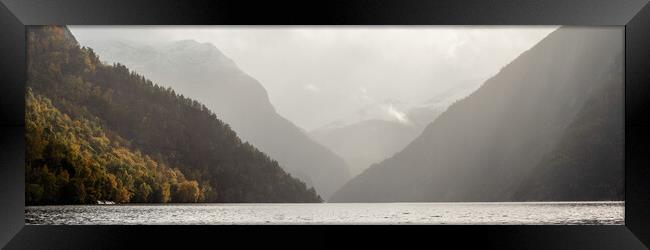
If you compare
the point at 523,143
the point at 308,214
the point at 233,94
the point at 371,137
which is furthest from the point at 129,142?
the point at 523,143

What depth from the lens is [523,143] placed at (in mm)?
24391

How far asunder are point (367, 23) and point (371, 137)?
1033 cm

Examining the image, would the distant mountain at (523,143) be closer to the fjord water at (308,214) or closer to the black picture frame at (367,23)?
the fjord water at (308,214)

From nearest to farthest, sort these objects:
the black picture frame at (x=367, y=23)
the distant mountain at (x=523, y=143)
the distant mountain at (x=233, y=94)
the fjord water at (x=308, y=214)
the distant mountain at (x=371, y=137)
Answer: the black picture frame at (x=367, y=23) → the fjord water at (x=308, y=214) → the distant mountain at (x=233, y=94) → the distant mountain at (x=371, y=137) → the distant mountain at (x=523, y=143)

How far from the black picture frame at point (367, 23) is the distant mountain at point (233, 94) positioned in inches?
308

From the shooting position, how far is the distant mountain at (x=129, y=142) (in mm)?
14109

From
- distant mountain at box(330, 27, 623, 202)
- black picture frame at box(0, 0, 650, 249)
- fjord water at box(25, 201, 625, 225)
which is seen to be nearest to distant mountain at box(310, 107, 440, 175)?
distant mountain at box(330, 27, 623, 202)

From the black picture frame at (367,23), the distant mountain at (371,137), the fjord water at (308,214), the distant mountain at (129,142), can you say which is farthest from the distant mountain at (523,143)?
the black picture frame at (367,23)

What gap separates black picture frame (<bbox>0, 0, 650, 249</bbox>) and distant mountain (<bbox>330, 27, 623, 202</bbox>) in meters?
9.19

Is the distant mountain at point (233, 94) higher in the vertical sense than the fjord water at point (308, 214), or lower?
higher

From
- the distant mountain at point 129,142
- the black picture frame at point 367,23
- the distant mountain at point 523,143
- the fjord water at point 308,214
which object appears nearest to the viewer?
the black picture frame at point 367,23

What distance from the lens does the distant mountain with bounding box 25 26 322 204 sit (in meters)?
14.1

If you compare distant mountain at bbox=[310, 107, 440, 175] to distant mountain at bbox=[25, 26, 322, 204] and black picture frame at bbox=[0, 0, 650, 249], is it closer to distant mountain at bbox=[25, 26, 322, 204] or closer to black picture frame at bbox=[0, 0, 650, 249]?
distant mountain at bbox=[25, 26, 322, 204]

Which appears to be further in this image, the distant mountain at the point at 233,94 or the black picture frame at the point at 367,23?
the distant mountain at the point at 233,94
